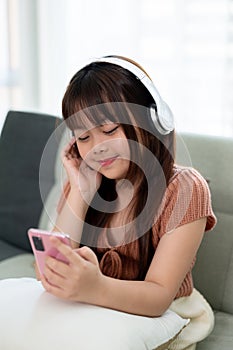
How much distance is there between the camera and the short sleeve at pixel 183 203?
133 centimetres

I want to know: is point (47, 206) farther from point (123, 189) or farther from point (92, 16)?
point (92, 16)

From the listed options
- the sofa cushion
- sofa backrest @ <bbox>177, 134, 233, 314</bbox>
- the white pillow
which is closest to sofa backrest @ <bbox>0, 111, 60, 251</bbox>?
sofa backrest @ <bbox>177, 134, 233, 314</bbox>

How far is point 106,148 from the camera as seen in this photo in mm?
1300

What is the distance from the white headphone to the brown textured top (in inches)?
4.8

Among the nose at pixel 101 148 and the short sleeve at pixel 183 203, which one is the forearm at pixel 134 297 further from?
the nose at pixel 101 148

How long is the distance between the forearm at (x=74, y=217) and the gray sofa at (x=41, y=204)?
255 millimetres

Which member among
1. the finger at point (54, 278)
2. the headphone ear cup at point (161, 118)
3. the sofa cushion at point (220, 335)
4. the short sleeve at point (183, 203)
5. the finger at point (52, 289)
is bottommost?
the sofa cushion at point (220, 335)

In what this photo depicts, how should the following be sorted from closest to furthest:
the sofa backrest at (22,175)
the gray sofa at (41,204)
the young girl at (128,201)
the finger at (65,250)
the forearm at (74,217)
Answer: the finger at (65,250) → the young girl at (128,201) → the forearm at (74,217) → the gray sofa at (41,204) → the sofa backrest at (22,175)

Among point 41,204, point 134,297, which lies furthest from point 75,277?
point 41,204

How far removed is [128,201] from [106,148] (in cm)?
18

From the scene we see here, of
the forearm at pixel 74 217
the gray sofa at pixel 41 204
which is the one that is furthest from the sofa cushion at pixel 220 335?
the forearm at pixel 74 217

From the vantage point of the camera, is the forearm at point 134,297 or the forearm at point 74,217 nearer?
the forearm at point 134,297

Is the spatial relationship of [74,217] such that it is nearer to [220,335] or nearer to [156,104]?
[156,104]

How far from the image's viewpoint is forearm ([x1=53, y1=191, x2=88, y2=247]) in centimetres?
146
